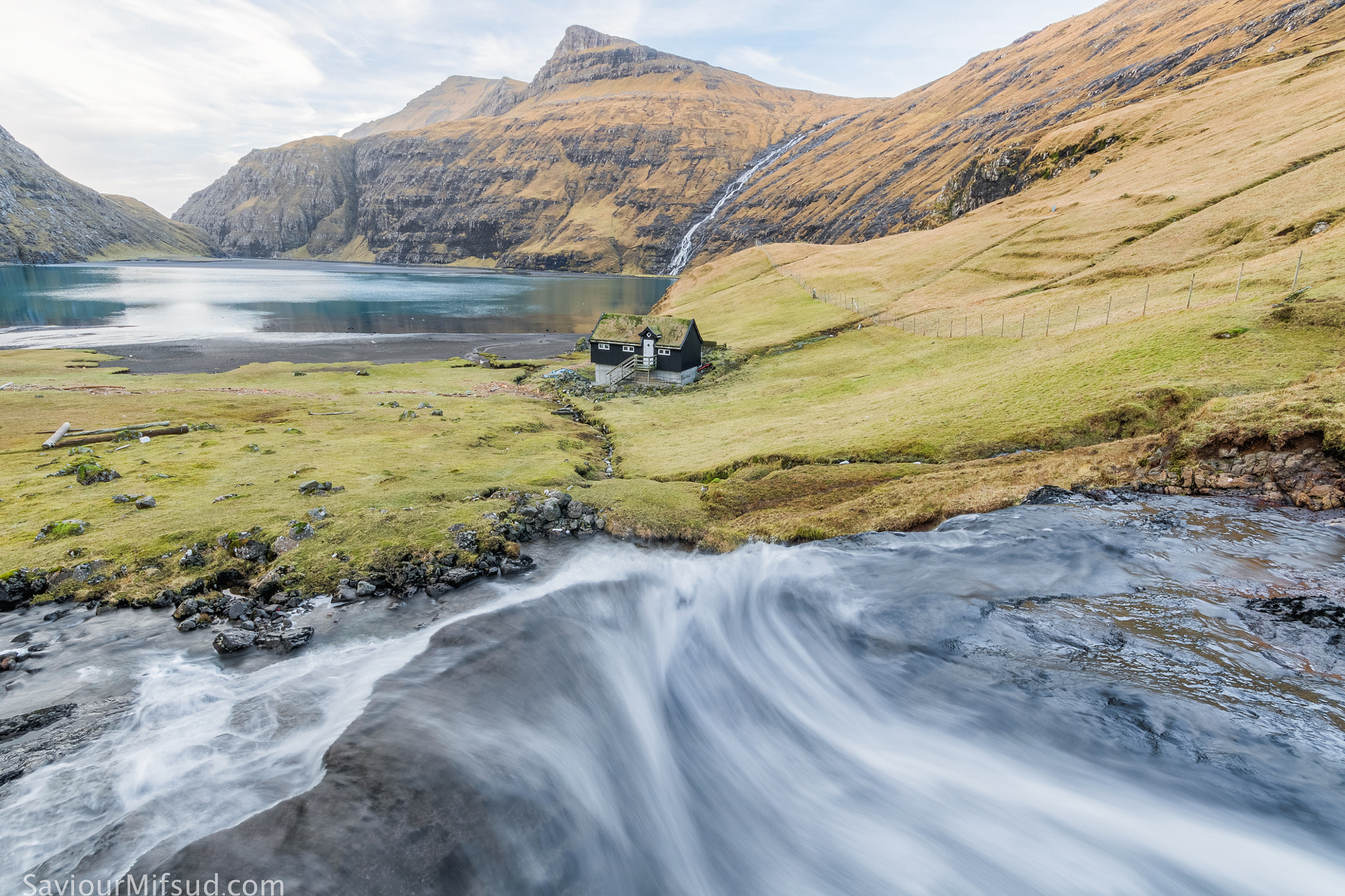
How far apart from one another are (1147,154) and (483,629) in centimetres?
14782

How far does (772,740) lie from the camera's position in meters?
15.6

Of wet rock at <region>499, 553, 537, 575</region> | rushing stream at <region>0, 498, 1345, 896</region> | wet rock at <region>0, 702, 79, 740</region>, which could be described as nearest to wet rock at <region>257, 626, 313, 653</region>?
rushing stream at <region>0, 498, 1345, 896</region>

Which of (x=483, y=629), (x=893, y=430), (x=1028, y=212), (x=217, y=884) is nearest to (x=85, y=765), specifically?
(x=217, y=884)

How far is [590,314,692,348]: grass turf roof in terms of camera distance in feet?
207

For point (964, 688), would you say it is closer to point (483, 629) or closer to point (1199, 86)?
point (483, 629)

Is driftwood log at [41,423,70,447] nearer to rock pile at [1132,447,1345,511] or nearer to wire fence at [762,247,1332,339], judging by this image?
rock pile at [1132,447,1345,511]

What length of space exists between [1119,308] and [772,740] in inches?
2060

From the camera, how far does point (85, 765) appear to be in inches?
493

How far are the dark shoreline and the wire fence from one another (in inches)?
2216

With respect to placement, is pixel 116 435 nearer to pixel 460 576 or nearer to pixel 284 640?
pixel 284 640

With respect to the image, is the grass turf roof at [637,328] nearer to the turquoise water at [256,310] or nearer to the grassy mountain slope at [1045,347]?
the grassy mountain slope at [1045,347]

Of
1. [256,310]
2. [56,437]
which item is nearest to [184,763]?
[56,437]

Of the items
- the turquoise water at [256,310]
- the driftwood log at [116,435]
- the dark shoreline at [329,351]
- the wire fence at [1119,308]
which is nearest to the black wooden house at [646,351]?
the wire fence at [1119,308]

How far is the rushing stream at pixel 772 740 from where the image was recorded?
11031 millimetres
